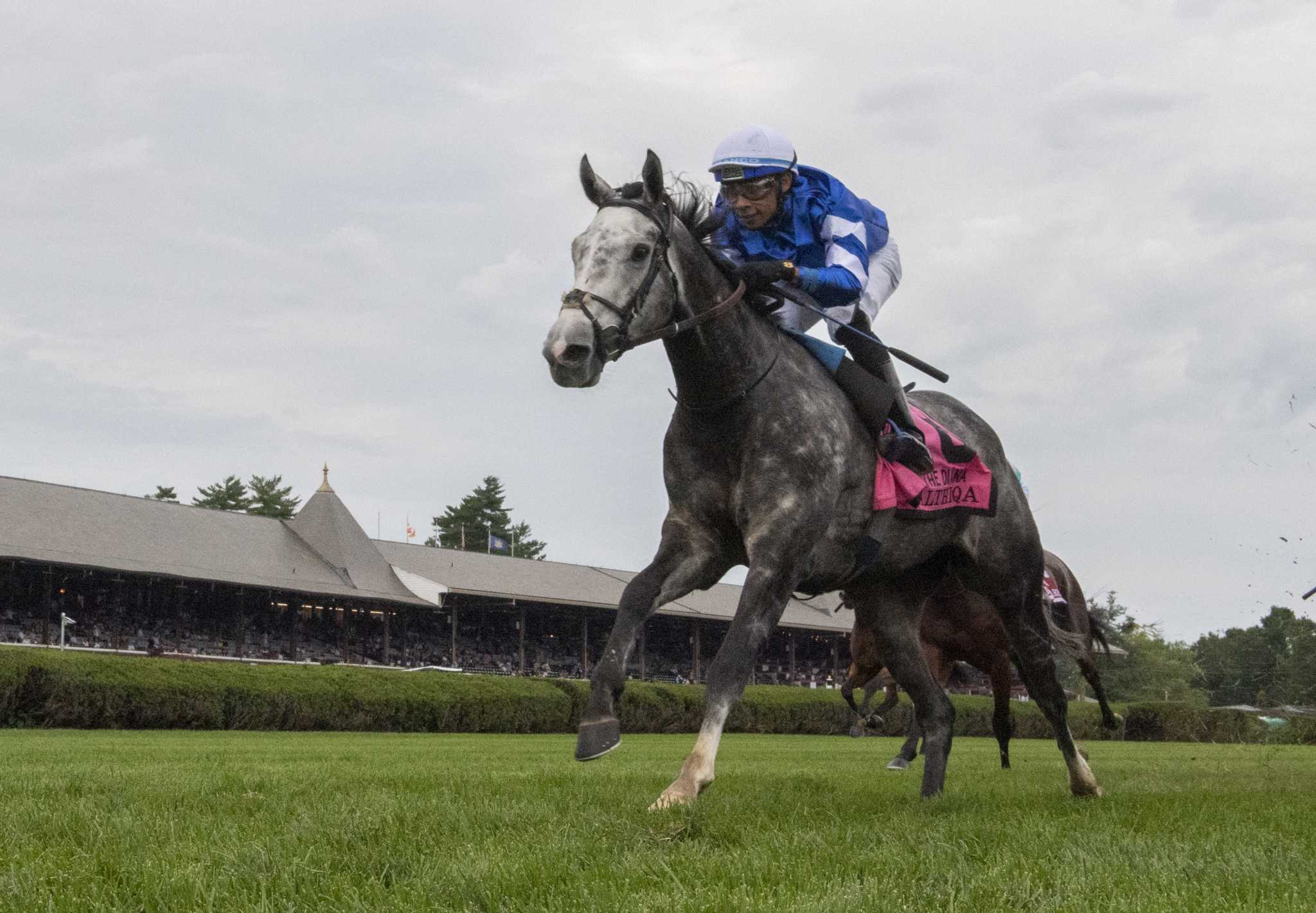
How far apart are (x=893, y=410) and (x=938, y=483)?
1.49ft

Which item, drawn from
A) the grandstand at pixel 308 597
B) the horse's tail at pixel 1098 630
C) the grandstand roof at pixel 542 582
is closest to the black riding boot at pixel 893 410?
the horse's tail at pixel 1098 630

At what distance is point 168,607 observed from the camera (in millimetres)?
39188

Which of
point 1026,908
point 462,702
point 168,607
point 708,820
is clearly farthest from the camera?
point 168,607

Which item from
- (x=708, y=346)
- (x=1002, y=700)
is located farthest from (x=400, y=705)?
(x=708, y=346)

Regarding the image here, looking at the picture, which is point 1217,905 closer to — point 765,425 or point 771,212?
point 765,425

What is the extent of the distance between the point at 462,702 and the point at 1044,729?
16.0 m

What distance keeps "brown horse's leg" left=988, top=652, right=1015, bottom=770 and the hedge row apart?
6858 millimetres

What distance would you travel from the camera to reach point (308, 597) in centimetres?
4238

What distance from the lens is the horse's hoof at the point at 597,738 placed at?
443 centimetres

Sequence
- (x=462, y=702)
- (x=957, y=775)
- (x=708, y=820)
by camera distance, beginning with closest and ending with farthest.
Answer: (x=708, y=820) → (x=957, y=775) → (x=462, y=702)

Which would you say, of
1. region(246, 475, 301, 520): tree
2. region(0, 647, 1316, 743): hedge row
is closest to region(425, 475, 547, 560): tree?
region(246, 475, 301, 520): tree

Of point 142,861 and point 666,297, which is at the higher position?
point 666,297

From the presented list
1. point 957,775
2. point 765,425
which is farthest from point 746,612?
point 957,775

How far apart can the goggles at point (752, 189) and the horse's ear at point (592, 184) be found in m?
0.75
